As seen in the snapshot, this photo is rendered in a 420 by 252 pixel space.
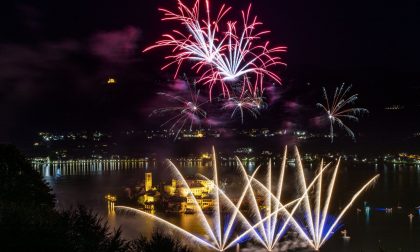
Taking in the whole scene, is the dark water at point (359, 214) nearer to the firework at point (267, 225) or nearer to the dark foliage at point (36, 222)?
the firework at point (267, 225)

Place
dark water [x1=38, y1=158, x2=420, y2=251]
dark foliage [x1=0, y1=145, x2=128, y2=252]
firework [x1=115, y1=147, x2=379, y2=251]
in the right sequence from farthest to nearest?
dark water [x1=38, y1=158, x2=420, y2=251], firework [x1=115, y1=147, x2=379, y2=251], dark foliage [x1=0, y1=145, x2=128, y2=252]

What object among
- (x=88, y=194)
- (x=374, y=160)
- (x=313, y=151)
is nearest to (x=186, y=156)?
(x=313, y=151)

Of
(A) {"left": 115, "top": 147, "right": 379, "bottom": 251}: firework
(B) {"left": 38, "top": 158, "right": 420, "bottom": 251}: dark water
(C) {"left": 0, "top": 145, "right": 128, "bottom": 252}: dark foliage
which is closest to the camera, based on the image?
(C) {"left": 0, "top": 145, "right": 128, "bottom": 252}: dark foliage

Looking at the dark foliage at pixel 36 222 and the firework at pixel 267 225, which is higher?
the dark foliage at pixel 36 222

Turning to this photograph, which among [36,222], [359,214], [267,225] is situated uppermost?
[36,222]

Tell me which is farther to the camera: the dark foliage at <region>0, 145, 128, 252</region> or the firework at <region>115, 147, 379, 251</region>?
the firework at <region>115, 147, 379, 251</region>

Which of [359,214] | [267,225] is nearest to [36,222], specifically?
[267,225]

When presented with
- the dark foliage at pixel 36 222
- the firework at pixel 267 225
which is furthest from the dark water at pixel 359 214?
the dark foliage at pixel 36 222

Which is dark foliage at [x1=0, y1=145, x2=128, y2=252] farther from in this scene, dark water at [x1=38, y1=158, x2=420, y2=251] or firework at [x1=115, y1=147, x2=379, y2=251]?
firework at [x1=115, y1=147, x2=379, y2=251]

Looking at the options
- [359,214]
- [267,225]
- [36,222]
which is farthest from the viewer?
[359,214]

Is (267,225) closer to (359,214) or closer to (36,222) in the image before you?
(359,214)

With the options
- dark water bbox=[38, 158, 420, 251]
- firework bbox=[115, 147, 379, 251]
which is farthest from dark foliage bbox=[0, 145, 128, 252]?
firework bbox=[115, 147, 379, 251]

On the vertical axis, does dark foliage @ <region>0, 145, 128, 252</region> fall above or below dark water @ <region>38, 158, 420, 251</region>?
above

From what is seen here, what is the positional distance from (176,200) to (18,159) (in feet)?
58.1
